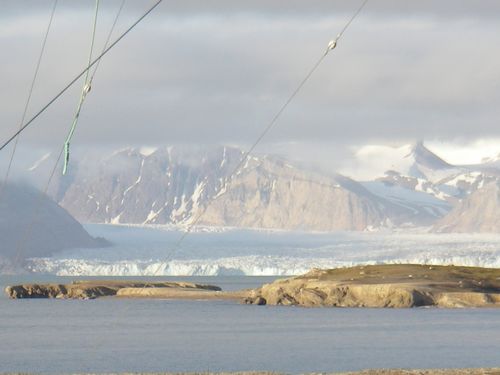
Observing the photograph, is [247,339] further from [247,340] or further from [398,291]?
[398,291]

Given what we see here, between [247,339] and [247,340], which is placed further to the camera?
[247,339]

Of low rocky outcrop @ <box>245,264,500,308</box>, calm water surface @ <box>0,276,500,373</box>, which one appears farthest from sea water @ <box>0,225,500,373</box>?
low rocky outcrop @ <box>245,264,500,308</box>

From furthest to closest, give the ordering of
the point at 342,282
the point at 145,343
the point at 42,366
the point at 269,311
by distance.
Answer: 1. the point at 342,282
2. the point at 269,311
3. the point at 145,343
4. the point at 42,366

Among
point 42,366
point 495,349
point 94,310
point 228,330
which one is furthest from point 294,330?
point 94,310

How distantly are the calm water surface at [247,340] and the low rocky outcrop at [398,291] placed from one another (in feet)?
24.5

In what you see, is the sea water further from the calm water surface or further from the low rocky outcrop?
the low rocky outcrop

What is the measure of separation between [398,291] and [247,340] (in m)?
66.3

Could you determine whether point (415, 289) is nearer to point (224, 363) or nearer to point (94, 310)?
point (94, 310)

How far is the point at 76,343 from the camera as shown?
112m

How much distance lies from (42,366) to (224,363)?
474 inches

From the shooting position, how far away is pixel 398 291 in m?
178

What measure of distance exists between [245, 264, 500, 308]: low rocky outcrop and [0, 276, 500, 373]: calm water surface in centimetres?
747

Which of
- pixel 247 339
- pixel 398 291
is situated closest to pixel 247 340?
pixel 247 339

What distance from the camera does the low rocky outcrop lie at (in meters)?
177
